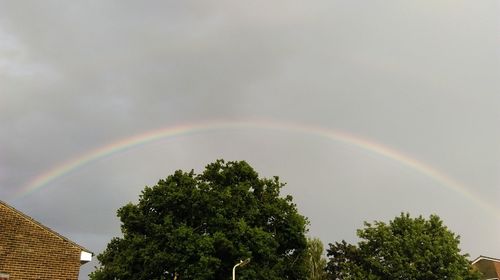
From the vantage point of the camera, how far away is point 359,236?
149 feet

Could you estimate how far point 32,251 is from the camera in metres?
21.6

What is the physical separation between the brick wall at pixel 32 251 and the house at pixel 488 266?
172ft

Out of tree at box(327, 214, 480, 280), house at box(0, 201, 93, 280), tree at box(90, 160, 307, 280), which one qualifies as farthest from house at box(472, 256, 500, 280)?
house at box(0, 201, 93, 280)

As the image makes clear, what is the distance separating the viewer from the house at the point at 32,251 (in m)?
21.0

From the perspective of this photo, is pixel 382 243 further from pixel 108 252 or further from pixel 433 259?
pixel 108 252

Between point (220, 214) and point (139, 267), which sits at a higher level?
point (220, 214)

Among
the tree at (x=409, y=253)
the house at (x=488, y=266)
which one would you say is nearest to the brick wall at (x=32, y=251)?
the tree at (x=409, y=253)

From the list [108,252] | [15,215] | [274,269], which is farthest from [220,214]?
[15,215]

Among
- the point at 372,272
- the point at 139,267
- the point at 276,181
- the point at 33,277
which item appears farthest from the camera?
the point at 372,272

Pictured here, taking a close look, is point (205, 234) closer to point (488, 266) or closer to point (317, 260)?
point (317, 260)

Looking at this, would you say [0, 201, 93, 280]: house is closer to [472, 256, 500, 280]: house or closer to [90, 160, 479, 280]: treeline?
[90, 160, 479, 280]: treeline

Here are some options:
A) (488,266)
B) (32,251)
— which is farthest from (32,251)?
(488,266)

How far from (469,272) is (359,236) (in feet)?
35.4

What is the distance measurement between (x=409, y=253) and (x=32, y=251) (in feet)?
109
